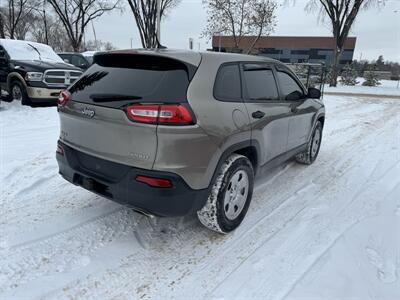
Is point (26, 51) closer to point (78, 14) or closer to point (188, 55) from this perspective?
point (188, 55)

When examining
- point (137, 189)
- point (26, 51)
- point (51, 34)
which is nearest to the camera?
point (137, 189)

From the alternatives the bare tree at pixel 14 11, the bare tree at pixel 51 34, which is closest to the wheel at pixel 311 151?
the bare tree at pixel 14 11

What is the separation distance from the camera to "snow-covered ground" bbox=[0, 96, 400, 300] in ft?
7.78

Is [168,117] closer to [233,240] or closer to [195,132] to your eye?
[195,132]

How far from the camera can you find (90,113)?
2701 millimetres

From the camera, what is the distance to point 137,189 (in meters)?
2.49

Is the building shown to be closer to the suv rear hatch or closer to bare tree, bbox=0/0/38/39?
bare tree, bbox=0/0/38/39

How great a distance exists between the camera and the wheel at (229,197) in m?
2.83

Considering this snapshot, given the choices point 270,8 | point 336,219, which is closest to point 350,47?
point 270,8

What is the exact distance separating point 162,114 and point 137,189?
0.63m

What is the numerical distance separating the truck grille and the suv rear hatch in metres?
6.47

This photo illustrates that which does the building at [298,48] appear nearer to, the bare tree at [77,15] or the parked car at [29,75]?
the bare tree at [77,15]

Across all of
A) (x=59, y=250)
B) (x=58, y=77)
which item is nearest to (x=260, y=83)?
(x=59, y=250)

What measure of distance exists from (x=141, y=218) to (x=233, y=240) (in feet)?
3.25
